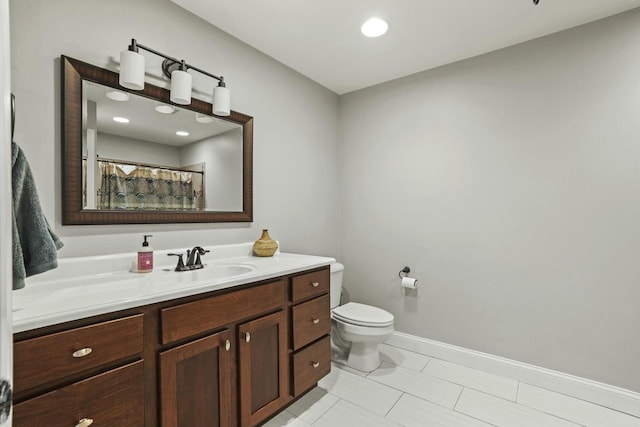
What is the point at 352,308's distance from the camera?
97.3 inches

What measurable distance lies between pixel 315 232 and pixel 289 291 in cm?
114

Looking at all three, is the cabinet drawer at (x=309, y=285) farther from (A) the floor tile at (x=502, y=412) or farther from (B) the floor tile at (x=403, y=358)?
(A) the floor tile at (x=502, y=412)

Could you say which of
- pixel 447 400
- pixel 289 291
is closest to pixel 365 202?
pixel 289 291

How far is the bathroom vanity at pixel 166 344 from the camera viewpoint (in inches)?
35.3

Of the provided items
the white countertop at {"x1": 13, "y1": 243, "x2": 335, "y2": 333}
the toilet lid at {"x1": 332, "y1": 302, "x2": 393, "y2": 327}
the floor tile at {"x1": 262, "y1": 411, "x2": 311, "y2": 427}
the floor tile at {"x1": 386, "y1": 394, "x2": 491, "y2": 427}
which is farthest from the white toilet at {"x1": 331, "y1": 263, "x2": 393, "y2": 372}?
the floor tile at {"x1": 262, "y1": 411, "x2": 311, "y2": 427}

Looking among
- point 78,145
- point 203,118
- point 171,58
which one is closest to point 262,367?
point 78,145

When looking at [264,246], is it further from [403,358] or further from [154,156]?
[403,358]

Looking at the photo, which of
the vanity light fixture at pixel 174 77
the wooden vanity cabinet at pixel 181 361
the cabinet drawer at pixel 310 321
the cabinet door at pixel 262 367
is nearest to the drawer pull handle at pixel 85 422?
the wooden vanity cabinet at pixel 181 361

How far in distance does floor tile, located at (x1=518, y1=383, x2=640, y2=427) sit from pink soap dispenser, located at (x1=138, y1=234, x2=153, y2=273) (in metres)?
2.36

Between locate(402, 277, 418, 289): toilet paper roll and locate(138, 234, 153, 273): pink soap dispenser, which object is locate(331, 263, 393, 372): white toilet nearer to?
locate(402, 277, 418, 289): toilet paper roll

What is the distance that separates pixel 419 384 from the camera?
83.0 inches

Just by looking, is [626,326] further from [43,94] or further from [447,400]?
[43,94]

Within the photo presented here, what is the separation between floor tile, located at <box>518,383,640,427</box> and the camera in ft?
5.71

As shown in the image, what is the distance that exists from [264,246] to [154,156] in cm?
88
